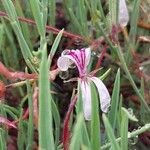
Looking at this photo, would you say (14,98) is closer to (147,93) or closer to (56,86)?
(56,86)

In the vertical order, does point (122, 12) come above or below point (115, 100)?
above

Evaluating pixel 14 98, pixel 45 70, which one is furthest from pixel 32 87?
pixel 45 70

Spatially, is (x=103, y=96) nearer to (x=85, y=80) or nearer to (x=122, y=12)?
(x=85, y=80)

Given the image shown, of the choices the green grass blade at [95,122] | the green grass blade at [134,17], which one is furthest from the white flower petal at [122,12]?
the green grass blade at [95,122]

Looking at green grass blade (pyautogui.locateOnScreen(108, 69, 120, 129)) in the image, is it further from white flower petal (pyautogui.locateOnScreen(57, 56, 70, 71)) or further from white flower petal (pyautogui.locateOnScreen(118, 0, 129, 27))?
white flower petal (pyautogui.locateOnScreen(118, 0, 129, 27))

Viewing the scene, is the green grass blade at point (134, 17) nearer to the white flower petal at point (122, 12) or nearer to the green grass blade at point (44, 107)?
the white flower petal at point (122, 12)

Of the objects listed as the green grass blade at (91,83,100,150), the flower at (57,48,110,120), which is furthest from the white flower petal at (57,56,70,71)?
the green grass blade at (91,83,100,150)

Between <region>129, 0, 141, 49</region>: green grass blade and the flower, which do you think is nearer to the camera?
the flower

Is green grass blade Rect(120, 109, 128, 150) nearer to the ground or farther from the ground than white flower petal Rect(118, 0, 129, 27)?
nearer to the ground

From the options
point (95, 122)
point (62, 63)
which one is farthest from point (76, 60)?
point (95, 122)
